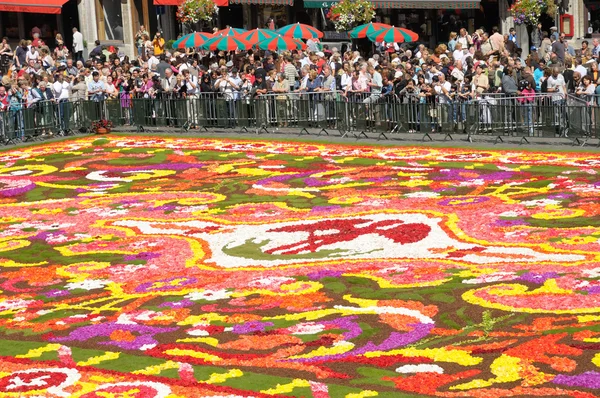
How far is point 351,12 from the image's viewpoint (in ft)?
133

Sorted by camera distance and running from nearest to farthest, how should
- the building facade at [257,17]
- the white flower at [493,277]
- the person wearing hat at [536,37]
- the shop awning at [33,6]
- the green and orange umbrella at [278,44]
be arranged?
the white flower at [493,277] → the green and orange umbrella at [278,44] → the person wearing hat at [536,37] → the shop awning at [33,6] → the building facade at [257,17]

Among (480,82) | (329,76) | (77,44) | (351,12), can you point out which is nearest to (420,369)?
(480,82)

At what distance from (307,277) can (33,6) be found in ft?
101

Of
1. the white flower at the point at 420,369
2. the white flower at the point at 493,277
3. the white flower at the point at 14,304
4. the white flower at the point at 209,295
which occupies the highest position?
the white flower at the point at 493,277

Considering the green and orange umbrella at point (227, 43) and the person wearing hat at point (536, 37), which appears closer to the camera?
the green and orange umbrella at point (227, 43)

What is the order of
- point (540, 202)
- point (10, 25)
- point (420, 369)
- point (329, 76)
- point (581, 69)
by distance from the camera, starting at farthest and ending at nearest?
1. point (10, 25)
2. point (329, 76)
3. point (581, 69)
4. point (540, 202)
5. point (420, 369)

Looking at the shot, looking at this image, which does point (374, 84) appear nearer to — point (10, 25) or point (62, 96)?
point (62, 96)

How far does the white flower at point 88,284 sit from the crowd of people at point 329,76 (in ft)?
38.9

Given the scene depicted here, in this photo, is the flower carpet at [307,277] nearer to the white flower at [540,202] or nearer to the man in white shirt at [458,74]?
the white flower at [540,202]

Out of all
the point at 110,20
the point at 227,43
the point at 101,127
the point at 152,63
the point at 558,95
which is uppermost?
the point at 110,20

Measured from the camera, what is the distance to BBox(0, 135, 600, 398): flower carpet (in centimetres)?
1022

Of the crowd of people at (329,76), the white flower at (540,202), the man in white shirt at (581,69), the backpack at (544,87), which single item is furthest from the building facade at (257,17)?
the white flower at (540,202)

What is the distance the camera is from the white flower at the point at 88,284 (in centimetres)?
→ 1405

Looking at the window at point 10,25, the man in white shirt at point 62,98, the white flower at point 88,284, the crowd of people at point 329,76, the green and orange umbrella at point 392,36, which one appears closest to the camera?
the white flower at point 88,284
